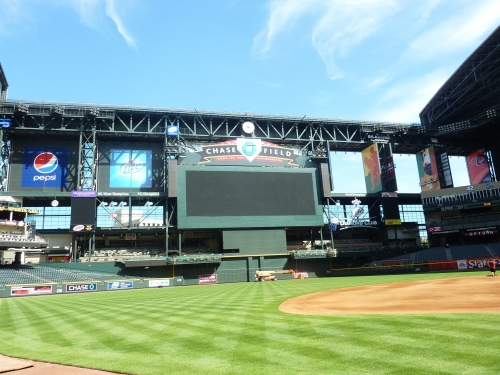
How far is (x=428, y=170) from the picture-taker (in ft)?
221

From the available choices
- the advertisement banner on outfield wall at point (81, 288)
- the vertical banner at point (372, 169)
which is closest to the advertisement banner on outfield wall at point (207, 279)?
the advertisement banner on outfield wall at point (81, 288)

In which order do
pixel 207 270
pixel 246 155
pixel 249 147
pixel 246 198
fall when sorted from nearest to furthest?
1. pixel 207 270
2. pixel 246 198
3. pixel 246 155
4. pixel 249 147

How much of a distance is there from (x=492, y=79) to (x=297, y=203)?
37.6 m

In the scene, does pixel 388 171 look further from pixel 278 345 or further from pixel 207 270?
pixel 278 345

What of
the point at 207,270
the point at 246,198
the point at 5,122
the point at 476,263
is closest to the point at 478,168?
the point at 476,263

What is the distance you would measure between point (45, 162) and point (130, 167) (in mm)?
13541

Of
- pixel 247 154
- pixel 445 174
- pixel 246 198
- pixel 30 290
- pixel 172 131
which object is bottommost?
pixel 30 290

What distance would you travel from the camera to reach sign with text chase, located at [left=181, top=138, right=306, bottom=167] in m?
59.8

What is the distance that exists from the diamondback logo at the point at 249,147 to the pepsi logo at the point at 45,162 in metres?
30.5

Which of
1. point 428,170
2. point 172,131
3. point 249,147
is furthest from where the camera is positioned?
point 428,170

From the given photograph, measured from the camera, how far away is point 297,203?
60750mm

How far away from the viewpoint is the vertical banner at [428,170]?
66312mm

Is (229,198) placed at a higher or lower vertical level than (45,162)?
lower

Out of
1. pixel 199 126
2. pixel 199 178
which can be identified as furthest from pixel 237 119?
pixel 199 178
